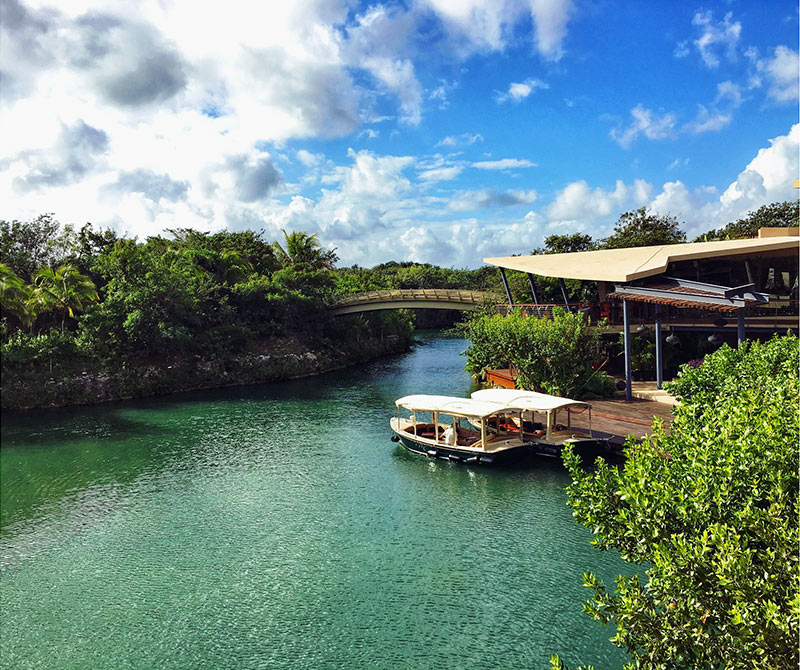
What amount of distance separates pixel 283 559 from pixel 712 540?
38.2 feet

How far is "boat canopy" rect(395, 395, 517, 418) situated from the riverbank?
17.4 m

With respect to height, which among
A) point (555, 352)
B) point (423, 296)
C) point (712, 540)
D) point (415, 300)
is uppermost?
point (423, 296)

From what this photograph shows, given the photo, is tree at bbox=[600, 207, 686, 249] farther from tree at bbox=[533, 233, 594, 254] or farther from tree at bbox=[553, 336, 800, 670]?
tree at bbox=[553, 336, 800, 670]

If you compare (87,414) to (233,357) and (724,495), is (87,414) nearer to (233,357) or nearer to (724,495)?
(233,357)

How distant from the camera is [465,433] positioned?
78.5 feet

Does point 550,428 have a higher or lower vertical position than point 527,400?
lower

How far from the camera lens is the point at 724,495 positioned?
716 cm

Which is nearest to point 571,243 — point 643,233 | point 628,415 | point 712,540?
point 643,233

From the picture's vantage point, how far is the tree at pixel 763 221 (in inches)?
1703

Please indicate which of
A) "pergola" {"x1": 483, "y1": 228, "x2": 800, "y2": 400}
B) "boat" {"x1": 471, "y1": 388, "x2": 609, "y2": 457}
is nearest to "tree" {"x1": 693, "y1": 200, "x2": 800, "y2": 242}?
"pergola" {"x1": 483, "y1": 228, "x2": 800, "y2": 400}

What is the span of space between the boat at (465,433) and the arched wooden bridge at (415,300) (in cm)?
1854

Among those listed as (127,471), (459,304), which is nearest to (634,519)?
(127,471)

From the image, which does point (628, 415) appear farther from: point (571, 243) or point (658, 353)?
point (571, 243)

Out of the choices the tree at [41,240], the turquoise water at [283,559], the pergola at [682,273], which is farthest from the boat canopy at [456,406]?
the tree at [41,240]
